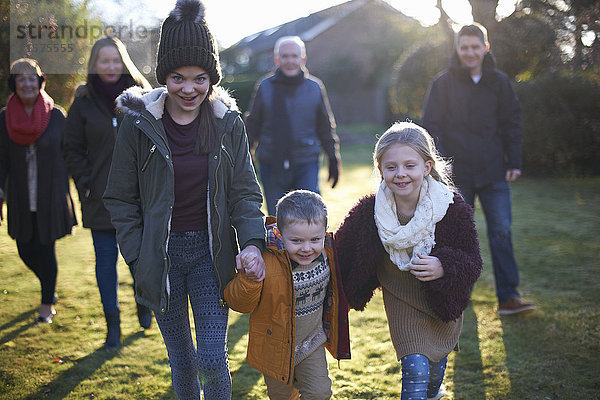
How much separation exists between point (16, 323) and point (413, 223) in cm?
383

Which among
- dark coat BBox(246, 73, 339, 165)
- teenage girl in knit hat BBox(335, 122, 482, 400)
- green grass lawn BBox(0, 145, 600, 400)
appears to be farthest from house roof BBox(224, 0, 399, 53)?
teenage girl in knit hat BBox(335, 122, 482, 400)

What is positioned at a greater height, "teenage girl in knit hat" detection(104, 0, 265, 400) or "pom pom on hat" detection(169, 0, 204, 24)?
"pom pom on hat" detection(169, 0, 204, 24)

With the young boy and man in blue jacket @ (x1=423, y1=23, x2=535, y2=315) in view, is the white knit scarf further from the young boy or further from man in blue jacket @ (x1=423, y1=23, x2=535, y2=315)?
man in blue jacket @ (x1=423, y1=23, x2=535, y2=315)

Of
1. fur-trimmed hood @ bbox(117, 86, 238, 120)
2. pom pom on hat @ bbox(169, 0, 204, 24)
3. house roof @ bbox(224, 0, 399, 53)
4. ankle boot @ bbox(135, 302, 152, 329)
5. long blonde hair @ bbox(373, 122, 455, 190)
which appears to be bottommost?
ankle boot @ bbox(135, 302, 152, 329)

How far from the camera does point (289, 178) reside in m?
5.59

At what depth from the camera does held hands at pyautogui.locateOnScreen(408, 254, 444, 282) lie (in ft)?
8.84

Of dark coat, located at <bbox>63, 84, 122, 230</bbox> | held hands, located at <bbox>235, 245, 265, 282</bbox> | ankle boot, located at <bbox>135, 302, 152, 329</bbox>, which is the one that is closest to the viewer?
held hands, located at <bbox>235, 245, 265, 282</bbox>

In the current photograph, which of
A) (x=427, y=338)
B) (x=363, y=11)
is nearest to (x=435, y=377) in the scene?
(x=427, y=338)

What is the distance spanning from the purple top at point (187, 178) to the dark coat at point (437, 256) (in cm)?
78

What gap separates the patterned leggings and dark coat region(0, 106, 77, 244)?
2564 mm

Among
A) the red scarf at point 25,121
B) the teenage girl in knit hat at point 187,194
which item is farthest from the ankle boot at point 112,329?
the teenage girl in knit hat at point 187,194

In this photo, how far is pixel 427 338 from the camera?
2865mm

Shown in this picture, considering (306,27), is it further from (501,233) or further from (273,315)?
(273,315)

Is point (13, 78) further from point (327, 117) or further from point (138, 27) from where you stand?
point (138, 27)
